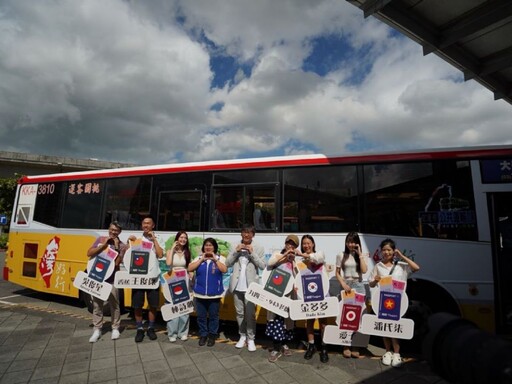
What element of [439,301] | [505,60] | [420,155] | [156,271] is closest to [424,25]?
[505,60]

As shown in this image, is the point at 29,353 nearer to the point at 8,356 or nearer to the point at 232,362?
the point at 8,356

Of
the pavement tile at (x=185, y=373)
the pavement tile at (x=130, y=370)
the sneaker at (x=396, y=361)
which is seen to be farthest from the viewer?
the sneaker at (x=396, y=361)

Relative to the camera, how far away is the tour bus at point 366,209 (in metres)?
4.72

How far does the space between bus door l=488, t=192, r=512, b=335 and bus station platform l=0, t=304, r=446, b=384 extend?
1.52 meters

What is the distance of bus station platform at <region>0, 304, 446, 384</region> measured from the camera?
3960 mm

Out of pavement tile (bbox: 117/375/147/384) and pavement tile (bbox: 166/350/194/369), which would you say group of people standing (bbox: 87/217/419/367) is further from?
pavement tile (bbox: 117/375/147/384)

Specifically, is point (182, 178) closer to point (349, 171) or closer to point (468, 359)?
point (349, 171)

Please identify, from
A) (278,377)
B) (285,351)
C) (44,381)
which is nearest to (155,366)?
(44,381)

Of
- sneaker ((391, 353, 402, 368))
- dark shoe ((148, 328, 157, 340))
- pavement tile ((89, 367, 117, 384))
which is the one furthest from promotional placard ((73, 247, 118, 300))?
sneaker ((391, 353, 402, 368))

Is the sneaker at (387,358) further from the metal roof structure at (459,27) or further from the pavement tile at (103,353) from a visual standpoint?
the metal roof structure at (459,27)

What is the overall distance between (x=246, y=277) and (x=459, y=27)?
5.51m

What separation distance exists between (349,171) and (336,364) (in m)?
3.01

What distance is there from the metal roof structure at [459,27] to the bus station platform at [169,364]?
5.33 metres

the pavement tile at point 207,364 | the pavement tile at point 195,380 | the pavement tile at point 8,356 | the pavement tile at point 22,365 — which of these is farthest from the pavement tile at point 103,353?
the pavement tile at point 195,380
